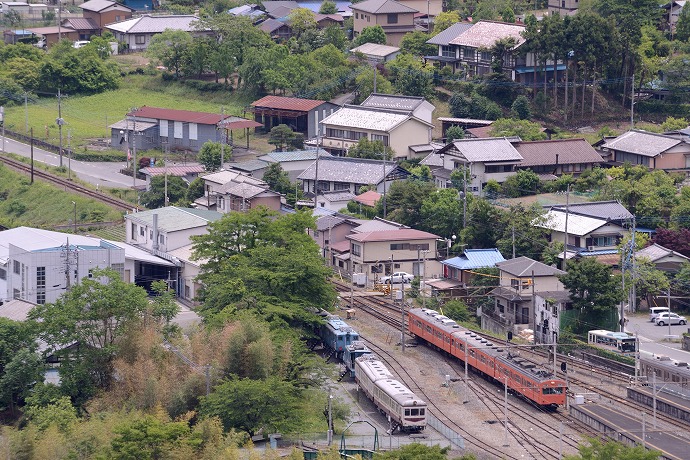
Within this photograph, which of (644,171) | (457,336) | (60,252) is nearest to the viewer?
(457,336)

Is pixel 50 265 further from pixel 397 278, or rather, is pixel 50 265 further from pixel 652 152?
pixel 652 152

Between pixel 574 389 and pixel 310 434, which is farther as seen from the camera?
pixel 574 389

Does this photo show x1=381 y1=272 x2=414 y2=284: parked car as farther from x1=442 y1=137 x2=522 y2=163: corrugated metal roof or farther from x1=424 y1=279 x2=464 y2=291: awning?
x1=442 y1=137 x2=522 y2=163: corrugated metal roof

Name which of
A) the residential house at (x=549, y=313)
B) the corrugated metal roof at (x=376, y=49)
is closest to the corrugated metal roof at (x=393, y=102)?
→ the corrugated metal roof at (x=376, y=49)

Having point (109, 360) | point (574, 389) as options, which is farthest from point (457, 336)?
point (109, 360)

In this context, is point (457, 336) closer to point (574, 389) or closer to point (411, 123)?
point (574, 389)

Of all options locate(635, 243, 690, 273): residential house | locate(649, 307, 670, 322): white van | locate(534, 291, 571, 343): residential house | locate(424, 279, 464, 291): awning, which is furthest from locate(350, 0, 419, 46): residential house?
locate(534, 291, 571, 343): residential house

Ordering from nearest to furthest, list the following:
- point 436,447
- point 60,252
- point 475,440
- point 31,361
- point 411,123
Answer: point 436,447, point 475,440, point 31,361, point 60,252, point 411,123
